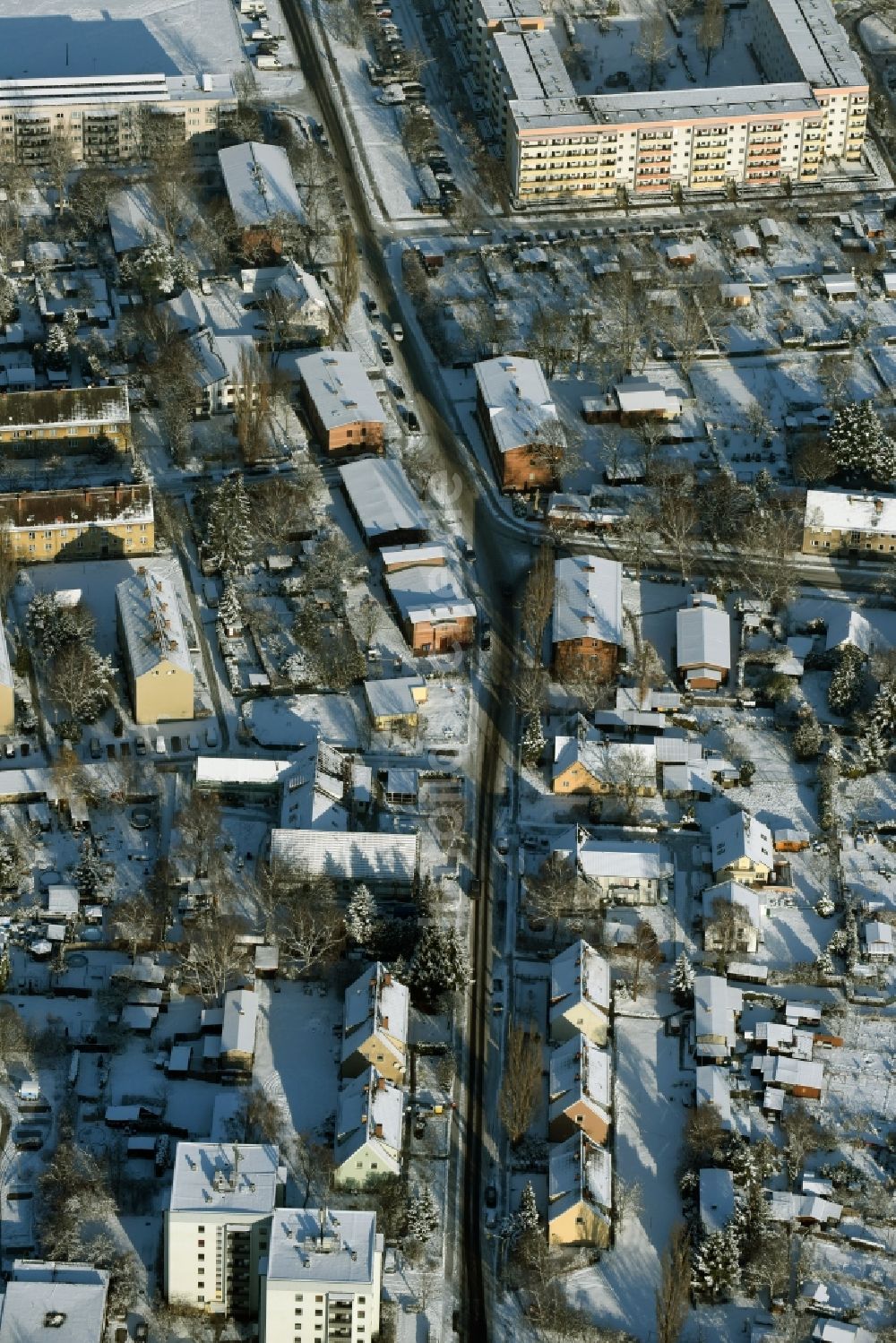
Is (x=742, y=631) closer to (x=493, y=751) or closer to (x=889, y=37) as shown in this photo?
(x=493, y=751)

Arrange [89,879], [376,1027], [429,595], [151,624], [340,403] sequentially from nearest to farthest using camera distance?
[376,1027] → [89,879] → [151,624] → [429,595] → [340,403]

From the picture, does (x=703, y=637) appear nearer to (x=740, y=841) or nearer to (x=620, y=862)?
(x=740, y=841)

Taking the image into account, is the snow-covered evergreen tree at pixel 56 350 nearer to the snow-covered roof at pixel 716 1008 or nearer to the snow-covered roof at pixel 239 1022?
the snow-covered roof at pixel 239 1022

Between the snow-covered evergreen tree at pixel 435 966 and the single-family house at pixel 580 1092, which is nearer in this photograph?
the single-family house at pixel 580 1092

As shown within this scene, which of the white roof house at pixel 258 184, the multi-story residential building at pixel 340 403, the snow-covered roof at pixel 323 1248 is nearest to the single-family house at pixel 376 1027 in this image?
the snow-covered roof at pixel 323 1248

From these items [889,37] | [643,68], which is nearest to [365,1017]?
[643,68]

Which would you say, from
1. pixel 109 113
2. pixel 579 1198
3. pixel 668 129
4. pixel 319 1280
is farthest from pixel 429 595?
pixel 109 113

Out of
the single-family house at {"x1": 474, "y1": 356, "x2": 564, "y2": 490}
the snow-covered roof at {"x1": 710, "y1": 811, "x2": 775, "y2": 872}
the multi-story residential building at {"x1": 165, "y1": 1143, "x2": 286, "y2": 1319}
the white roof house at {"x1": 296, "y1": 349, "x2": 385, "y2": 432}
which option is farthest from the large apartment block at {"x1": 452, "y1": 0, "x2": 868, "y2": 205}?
the multi-story residential building at {"x1": 165, "y1": 1143, "x2": 286, "y2": 1319}
